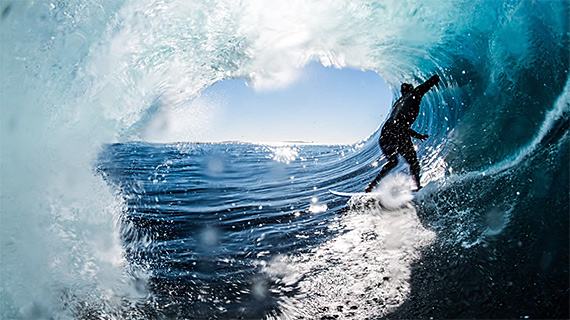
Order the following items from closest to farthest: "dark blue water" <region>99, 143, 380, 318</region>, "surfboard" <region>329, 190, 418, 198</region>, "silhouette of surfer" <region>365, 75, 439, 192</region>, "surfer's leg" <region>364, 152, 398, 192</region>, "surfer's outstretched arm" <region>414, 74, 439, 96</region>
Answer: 1. "dark blue water" <region>99, 143, 380, 318</region>
2. "surfer's outstretched arm" <region>414, 74, 439, 96</region>
3. "silhouette of surfer" <region>365, 75, 439, 192</region>
4. "surfer's leg" <region>364, 152, 398, 192</region>
5. "surfboard" <region>329, 190, 418, 198</region>

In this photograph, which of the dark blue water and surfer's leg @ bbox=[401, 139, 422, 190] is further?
surfer's leg @ bbox=[401, 139, 422, 190]

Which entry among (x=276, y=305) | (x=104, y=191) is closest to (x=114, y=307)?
(x=276, y=305)

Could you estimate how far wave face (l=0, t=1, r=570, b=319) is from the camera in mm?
2695

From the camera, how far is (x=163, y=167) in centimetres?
942

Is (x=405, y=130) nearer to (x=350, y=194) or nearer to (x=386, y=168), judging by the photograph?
(x=386, y=168)

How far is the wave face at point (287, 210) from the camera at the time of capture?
2.70 meters

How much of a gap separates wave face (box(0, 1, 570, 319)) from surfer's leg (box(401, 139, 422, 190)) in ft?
0.47

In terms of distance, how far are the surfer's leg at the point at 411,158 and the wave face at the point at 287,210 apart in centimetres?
14

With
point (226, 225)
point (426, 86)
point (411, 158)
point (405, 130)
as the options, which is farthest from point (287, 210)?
point (426, 86)

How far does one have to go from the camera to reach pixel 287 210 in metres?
4.85

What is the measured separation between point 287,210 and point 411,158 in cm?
180

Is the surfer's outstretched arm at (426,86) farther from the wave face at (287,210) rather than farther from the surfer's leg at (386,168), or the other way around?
the surfer's leg at (386,168)

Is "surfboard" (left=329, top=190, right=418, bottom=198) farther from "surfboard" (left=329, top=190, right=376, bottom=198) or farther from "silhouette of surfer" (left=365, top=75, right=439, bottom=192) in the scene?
"silhouette of surfer" (left=365, top=75, right=439, bottom=192)

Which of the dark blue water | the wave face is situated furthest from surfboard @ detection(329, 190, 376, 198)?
the wave face
